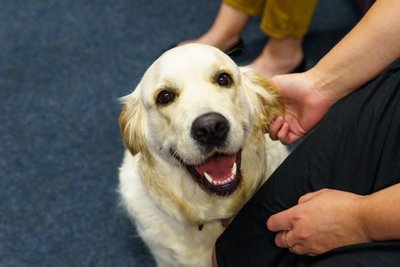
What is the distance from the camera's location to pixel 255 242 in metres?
1.07

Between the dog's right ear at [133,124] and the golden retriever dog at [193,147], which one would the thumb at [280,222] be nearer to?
the golden retriever dog at [193,147]

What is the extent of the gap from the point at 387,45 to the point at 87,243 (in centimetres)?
114

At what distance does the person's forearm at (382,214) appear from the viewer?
0.83 metres

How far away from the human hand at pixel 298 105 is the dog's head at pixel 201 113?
38mm

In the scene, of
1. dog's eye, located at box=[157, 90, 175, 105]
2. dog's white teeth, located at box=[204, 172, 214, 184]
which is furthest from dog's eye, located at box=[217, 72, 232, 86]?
dog's white teeth, located at box=[204, 172, 214, 184]

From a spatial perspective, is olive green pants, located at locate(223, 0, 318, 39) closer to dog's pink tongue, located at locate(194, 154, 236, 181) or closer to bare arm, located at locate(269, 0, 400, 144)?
bare arm, located at locate(269, 0, 400, 144)

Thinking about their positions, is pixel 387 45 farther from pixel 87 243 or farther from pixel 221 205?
pixel 87 243

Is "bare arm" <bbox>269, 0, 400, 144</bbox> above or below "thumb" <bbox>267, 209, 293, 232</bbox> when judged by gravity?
above

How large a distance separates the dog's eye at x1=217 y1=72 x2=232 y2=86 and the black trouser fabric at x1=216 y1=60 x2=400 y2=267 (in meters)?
0.24

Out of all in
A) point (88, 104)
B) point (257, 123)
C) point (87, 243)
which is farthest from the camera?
point (88, 104)

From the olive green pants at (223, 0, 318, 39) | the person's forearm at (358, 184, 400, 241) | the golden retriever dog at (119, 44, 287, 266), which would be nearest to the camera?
the person's forearm at (358, 184, 400, 241)

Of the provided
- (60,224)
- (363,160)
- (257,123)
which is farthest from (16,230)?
(363,160)

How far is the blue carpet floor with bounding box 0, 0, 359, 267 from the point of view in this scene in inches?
65.7

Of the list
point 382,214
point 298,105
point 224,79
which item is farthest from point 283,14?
point 382,214
